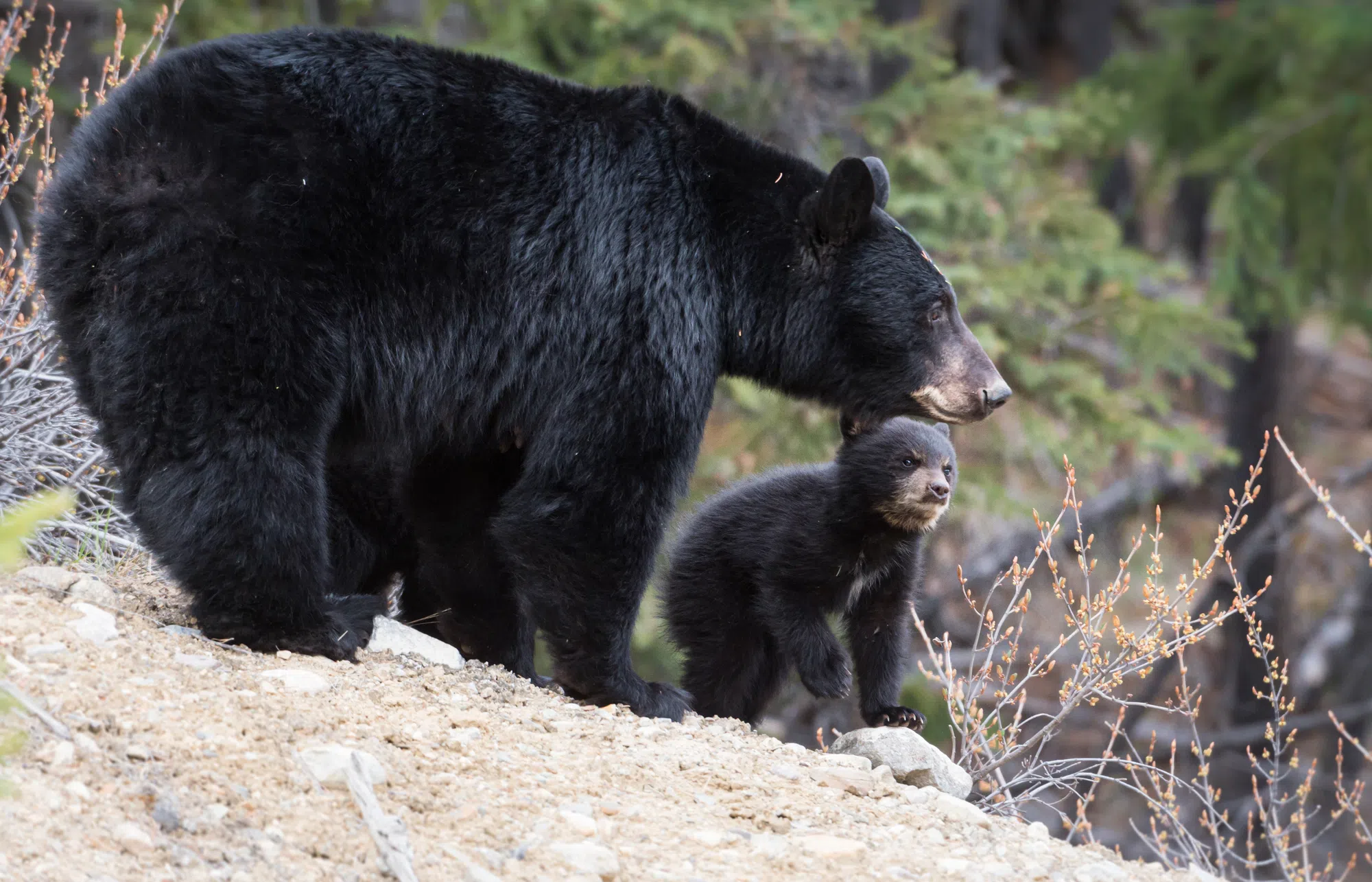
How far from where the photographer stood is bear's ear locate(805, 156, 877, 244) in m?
5.02

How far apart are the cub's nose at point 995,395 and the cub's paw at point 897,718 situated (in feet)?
3.85

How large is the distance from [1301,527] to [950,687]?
11.9 metres

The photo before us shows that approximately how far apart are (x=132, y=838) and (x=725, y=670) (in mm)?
3019

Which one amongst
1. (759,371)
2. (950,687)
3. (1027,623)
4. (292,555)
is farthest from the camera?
(1027,623)

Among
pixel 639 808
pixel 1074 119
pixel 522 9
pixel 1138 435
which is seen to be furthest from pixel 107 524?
pixel 1074 119

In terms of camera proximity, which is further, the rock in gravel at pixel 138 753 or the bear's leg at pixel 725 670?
the bear's leg at pixel 725 670

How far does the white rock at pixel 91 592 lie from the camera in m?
4.22

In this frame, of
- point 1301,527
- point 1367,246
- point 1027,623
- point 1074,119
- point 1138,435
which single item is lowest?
point 1027,623

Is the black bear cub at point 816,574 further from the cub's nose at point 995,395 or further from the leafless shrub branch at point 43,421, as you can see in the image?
the leafless shrub branch at point 43,421

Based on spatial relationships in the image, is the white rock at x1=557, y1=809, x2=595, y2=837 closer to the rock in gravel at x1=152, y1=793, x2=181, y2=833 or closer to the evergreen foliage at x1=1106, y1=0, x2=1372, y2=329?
the rock in gravel at x1=152, y1=793, x2=181, y2=833

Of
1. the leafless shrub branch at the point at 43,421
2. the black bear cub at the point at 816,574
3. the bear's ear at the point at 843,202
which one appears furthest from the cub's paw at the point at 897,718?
the leafless shrub branch at the point at 43,421

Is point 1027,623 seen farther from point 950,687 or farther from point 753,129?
point 950,687

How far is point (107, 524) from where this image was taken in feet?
18.1

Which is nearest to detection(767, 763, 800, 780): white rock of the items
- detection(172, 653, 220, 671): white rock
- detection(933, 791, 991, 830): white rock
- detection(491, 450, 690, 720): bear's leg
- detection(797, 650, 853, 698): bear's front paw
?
detection(933, 791, 991, 830): white rock
